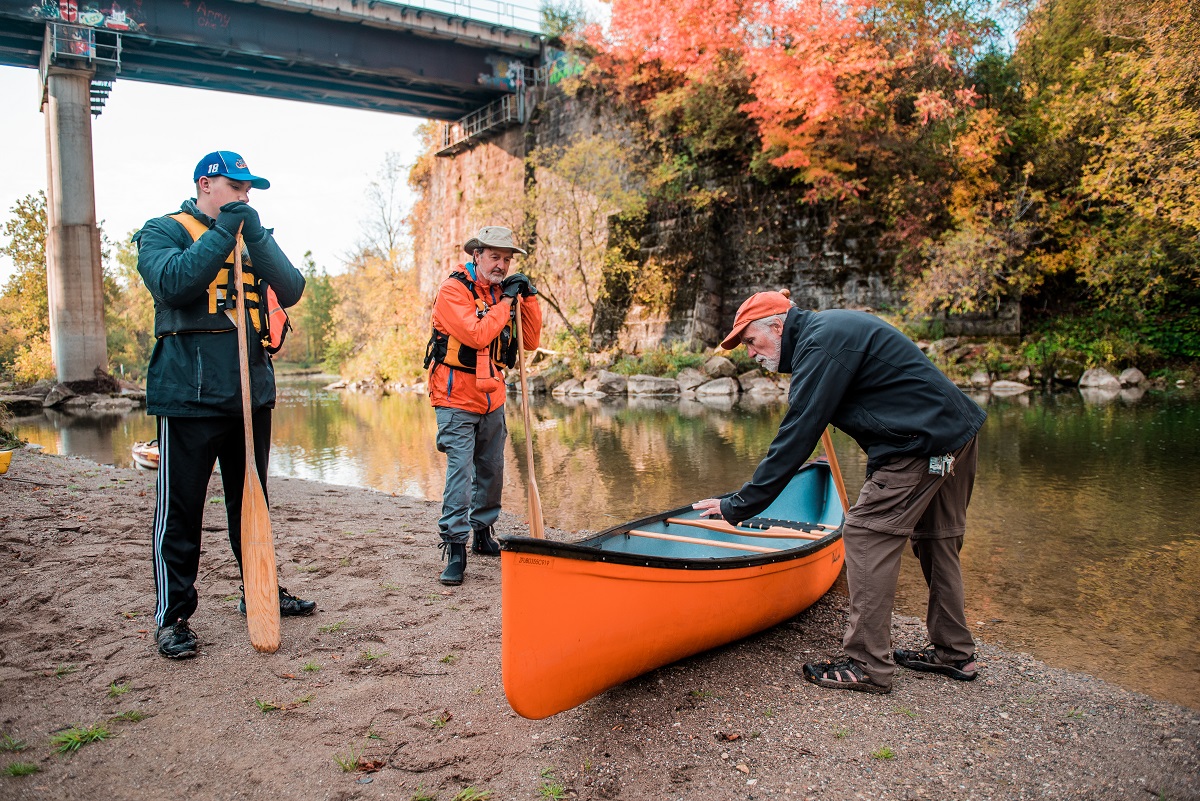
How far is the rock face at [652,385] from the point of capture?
19.7 metres

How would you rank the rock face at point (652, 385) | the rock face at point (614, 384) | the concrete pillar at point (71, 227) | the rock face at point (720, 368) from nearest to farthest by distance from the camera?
the rock face at point (720, 368)
the rock face at point (652, 385)
the concrete pillar at point (71, 227)
the rock face at point (614, 384)

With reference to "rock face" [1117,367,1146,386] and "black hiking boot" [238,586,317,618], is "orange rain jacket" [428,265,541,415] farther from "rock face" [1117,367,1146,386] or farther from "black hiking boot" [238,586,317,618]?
"rock face" [1117,367,1146,386]

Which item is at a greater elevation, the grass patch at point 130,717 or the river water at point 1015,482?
the grass patch at point 130,717

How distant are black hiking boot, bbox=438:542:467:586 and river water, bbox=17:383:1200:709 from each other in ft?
7.33

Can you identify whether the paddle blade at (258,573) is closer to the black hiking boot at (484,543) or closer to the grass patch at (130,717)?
the grass patch at (130,717)

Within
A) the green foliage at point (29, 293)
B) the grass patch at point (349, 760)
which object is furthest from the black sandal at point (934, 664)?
the green foliage at point (29, 293)

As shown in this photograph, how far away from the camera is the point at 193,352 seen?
3.11 metres

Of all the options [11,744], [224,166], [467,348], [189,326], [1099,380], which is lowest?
[11,744]

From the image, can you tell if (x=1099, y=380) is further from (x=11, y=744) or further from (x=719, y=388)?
(x=11, y=744)

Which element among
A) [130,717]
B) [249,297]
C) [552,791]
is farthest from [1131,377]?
[130,717]

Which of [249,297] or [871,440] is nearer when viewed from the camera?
[871,440]

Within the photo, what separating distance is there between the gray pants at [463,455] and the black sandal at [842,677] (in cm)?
213

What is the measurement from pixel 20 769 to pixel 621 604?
191 centimetres

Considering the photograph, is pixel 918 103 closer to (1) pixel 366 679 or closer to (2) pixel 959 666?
(2) pixel 959 666
